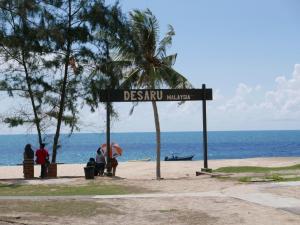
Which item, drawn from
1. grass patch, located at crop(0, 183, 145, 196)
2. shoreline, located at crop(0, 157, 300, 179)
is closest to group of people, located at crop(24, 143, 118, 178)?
shoreline, located at crop(0, 157, 300, 179)

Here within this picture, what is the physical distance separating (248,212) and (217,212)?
673mm

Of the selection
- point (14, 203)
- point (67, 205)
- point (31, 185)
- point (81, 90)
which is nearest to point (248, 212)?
point (67, 205)

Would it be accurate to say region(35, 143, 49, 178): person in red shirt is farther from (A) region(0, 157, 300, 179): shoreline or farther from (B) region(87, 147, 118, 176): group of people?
(A) region(0, 157, 300, 179): shoreline

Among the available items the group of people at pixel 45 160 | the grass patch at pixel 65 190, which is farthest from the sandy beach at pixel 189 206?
the group of people at pixel 45 160

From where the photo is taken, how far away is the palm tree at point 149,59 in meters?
27.6

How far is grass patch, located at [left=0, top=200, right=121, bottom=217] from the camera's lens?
1292 centimetres

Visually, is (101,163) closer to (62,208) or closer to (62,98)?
(62,98)

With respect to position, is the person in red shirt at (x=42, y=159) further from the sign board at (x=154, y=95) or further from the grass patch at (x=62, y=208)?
the grass patch at (x=62, y=208)

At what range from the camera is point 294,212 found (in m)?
12.5

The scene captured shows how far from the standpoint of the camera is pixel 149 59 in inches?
1093

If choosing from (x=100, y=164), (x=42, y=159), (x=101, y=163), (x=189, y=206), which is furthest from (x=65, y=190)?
(x=42, y=159)

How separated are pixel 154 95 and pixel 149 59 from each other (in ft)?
9.80

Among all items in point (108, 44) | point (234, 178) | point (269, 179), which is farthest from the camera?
point (108, 44)

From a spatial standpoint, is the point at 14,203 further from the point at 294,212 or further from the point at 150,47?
the point at 150,47
